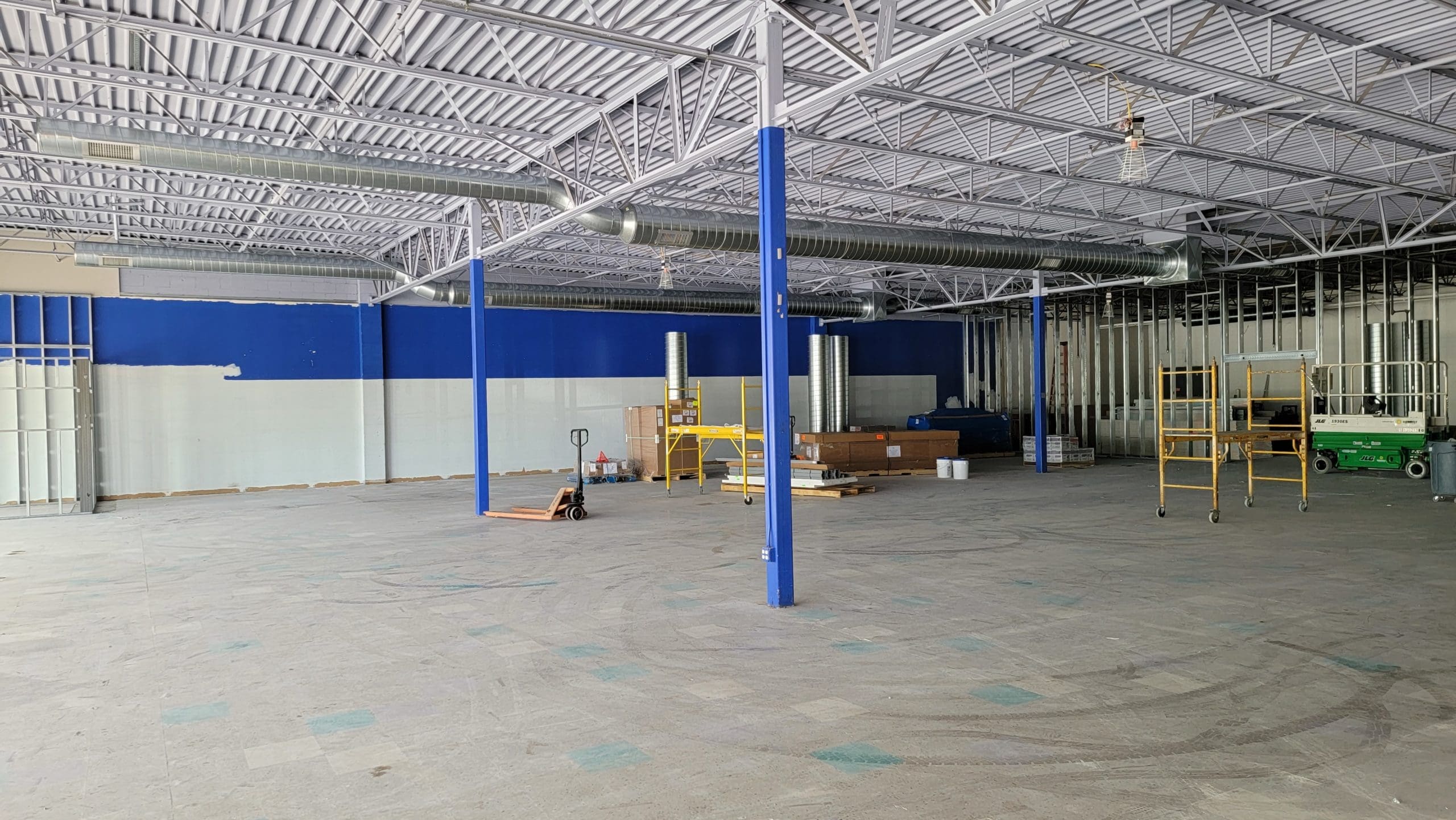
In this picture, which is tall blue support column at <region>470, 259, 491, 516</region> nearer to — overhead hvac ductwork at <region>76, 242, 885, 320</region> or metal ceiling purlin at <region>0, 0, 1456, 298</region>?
metal ceiling purlin at <region>0, 0, 1456, 298</region>

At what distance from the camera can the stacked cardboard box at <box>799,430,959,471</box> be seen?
20.9 m

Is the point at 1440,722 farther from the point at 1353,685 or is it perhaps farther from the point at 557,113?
the point at 557,113

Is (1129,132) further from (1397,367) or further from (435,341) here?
(435,341)

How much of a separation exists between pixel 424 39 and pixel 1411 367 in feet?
71.7

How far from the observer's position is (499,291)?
21688 mm

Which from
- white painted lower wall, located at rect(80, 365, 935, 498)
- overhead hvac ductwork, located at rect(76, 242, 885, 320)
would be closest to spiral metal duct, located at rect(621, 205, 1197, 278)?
overhead hvac ductwork, located at rect(76, 242, 885, 320)

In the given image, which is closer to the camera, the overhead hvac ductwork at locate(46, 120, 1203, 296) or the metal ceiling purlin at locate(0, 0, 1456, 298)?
the metal ceiling purlin at locate(0, 0, 1456, 298)

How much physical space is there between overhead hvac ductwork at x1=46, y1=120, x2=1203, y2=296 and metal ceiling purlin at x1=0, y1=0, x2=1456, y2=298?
503 mm

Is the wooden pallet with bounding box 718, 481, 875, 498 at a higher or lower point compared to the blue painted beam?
lower

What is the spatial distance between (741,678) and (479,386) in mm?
10075

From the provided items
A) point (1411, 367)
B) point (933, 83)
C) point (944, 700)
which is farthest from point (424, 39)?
point (1411, 367)

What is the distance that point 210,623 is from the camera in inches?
310

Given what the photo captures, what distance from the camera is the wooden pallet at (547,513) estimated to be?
14.4 meters

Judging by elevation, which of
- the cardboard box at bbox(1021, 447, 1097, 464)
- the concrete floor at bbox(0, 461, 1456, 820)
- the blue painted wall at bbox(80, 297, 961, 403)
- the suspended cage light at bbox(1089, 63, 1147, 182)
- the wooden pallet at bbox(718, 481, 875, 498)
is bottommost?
the concrete floor at bbox(0, 461, 1456, 820)
